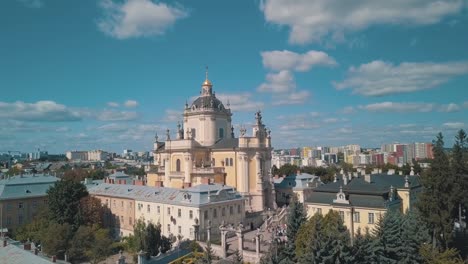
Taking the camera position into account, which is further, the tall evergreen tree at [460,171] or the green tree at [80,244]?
the green tree at [80,244]

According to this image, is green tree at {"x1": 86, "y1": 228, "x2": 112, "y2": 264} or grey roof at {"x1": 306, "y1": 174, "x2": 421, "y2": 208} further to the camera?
green tree at {"x1": 86, "y1": 228, "x2": 112, "y2": 264}

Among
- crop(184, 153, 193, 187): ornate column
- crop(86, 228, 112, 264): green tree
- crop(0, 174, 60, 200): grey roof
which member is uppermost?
crop(184, 153, 193, 187): ornate column

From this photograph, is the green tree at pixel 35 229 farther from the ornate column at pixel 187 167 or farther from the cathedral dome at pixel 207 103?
the cathedral dome at pixel 207 103

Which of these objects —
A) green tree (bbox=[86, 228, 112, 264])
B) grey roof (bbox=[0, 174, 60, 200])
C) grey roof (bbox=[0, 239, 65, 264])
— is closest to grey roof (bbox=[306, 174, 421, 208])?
green tree (bbox=[86, 228, 112, 264])

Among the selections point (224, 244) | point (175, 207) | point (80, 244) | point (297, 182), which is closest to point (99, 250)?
point (80, 244)

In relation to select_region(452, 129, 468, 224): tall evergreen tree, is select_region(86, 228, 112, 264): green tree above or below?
below

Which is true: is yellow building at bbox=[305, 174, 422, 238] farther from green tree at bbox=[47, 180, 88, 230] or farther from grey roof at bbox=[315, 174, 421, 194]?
green tree at bbox=[47, 180, 88, 230]

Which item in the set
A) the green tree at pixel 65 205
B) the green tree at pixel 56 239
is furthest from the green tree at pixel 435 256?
the green tree at pixel 65 205
